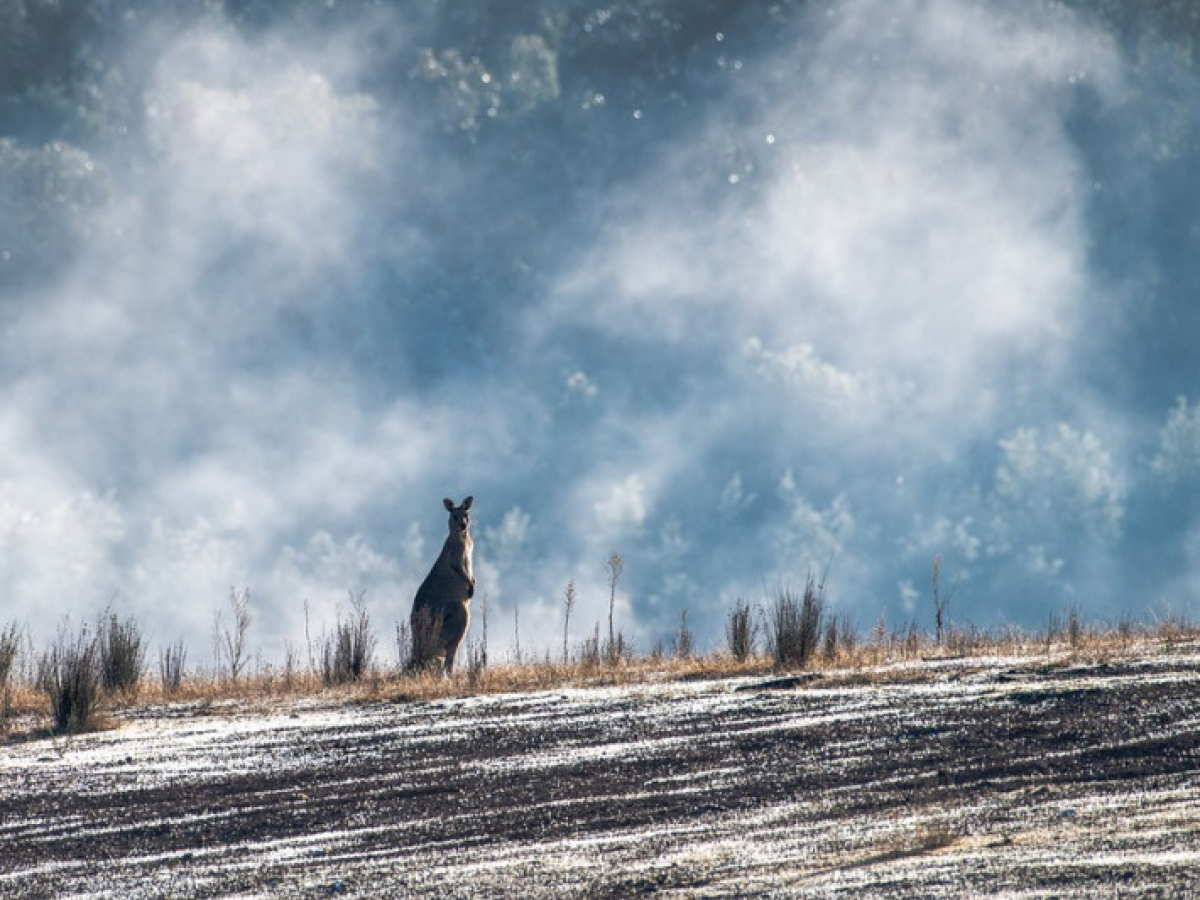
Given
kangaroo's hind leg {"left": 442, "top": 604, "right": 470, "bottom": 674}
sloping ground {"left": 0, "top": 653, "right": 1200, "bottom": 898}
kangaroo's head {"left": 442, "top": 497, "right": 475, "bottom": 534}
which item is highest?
kangaroo's head {"left": 442, "top": 497, "right": 475, "bottom": 534}

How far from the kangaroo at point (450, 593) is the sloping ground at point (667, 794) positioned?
4463 millimetres

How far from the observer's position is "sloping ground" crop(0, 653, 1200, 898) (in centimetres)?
677

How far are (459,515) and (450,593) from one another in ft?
3.63

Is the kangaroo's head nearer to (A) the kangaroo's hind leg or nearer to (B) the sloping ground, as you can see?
(A) the kangaroo's hind leg

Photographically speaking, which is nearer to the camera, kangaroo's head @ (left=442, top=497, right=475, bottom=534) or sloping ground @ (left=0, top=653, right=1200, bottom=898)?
sloping ground @ (left=0, top=653, right=1200, bottom=898)

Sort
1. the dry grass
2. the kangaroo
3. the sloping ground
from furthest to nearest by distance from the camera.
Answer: the kangaroo → the dry grass → the sloping ground

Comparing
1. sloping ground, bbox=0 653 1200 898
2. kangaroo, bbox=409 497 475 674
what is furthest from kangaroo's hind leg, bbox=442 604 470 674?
sloping ground, bbox=0 653 1200 898

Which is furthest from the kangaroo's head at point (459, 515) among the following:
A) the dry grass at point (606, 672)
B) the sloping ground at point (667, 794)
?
the sloping ground at point (667, 794)

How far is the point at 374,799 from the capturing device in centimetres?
978

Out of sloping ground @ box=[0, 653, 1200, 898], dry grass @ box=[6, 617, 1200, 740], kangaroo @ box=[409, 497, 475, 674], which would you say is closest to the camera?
sloping ground @ box=[0, 653, 1200, 898]

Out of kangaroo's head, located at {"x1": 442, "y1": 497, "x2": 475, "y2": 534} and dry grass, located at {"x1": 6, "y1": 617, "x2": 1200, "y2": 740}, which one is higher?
kangaroo's head, located at {"x1": 442, "y1": 497, "x2": 475, "y2": 534}

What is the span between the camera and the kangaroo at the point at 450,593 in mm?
18688

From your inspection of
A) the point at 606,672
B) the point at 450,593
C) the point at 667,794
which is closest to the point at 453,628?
the point at 450,593

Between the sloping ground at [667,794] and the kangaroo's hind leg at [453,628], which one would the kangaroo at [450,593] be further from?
the sloping ground at [667,794]
